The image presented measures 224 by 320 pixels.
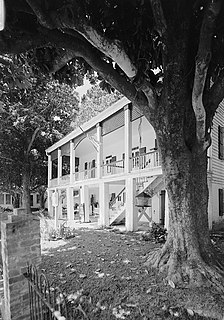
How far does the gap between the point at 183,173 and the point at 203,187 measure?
0.66 metres

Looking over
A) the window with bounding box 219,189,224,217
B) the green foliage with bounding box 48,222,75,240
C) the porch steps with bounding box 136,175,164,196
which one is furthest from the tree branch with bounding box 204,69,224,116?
the window with bounding box 219,189,224,217

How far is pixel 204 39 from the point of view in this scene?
13.8 ft

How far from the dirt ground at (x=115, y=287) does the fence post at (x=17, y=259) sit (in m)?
0.74

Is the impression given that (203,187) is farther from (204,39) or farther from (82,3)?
(82,3)

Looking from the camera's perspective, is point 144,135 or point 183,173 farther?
point 144,135

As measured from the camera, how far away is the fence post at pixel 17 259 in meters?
3.24

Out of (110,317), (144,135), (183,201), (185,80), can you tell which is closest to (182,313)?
(110,317)

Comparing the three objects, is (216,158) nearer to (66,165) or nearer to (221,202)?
(221,202)

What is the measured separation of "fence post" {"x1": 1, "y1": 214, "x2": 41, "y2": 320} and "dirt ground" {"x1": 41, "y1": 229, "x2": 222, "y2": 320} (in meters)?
0.74

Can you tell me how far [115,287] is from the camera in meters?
4.29

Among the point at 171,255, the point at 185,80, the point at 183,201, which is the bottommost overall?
the point at 171,255

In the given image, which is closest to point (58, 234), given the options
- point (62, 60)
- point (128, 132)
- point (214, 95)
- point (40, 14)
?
point (128, 132)

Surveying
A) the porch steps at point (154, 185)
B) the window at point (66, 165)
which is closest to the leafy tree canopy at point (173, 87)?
the porch steps at point (154, 185)

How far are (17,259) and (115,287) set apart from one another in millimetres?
1924
